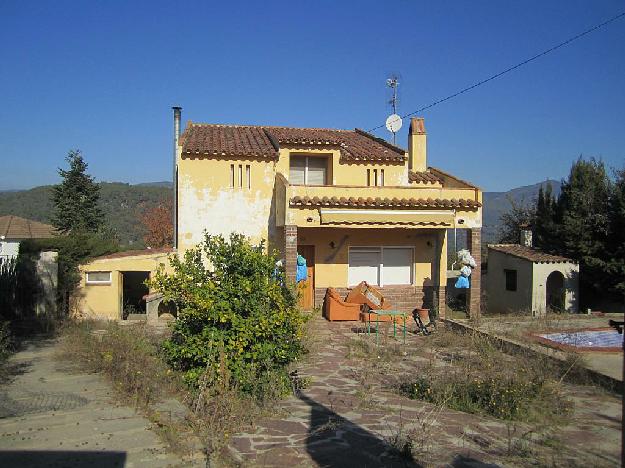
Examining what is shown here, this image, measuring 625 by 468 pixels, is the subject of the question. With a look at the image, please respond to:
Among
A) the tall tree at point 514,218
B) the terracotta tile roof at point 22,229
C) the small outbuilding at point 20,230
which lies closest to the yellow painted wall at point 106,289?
the small outbuilding at point 20,230

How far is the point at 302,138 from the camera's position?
1881 centimetres

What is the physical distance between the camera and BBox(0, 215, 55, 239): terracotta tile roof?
112 feet

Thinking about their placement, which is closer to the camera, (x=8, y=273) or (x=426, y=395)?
(x=426, y=395)

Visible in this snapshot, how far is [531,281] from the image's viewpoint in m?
21.2

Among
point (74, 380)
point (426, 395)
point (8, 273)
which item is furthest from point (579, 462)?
point (8, 273)

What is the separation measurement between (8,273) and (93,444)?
34.5ft

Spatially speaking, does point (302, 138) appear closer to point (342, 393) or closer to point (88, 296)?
point (88, 296)

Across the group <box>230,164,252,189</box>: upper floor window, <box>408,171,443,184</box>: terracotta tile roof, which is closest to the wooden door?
<box>230,164,252,189</box>: upper floor window

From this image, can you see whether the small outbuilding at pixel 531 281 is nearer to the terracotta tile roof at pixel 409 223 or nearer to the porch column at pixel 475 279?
the porch column at pixel 475 279

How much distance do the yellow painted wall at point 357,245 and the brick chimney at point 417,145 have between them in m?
3.75

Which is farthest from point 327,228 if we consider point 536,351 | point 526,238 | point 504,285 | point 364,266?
point 526,238

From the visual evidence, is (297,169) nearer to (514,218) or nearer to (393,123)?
(393,123)

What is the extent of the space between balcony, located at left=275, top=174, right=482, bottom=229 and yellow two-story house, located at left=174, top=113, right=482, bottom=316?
4 cm

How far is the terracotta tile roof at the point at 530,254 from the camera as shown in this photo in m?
21.3
